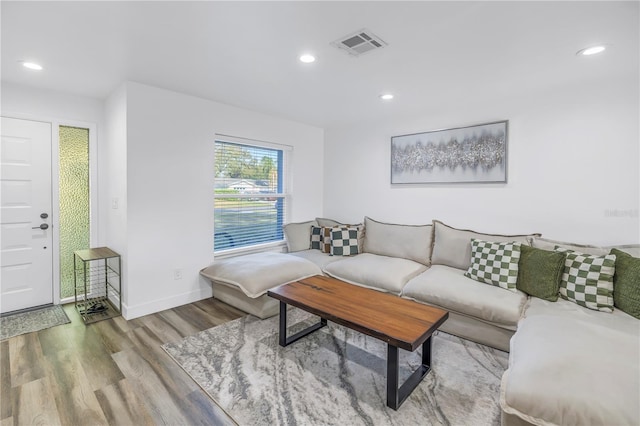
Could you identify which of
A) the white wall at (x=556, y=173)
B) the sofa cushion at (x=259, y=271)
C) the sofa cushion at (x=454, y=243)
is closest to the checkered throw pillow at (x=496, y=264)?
the sofa cushion at (x=454, y=243)

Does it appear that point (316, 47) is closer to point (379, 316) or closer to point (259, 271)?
point (379, 316)

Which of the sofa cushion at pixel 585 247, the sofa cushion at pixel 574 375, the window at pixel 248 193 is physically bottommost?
the sofa cushion at pixel 574 375

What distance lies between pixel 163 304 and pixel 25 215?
1.67 meters

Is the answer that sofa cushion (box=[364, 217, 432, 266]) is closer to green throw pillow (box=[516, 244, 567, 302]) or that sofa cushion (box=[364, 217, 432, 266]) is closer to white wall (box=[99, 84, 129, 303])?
green throw pillow (box=[516, 244, 567, 302])

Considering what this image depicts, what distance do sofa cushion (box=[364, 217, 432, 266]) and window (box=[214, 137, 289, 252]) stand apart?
4.55 feet

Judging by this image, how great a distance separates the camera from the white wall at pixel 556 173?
8.81 feet

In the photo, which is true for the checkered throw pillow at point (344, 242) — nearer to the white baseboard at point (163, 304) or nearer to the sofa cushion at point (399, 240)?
the sofa cushion at point (399, 240)

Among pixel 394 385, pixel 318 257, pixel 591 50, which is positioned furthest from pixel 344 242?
pixel 591 50

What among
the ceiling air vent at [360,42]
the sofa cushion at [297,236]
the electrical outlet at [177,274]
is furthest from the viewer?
the sofa cushion at [297,236]

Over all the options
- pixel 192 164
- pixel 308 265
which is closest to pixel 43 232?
pixel 192 164

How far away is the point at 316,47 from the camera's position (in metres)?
2.19

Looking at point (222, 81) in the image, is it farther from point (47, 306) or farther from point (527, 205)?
point (527, 205)

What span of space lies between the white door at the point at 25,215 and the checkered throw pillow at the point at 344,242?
3.21m

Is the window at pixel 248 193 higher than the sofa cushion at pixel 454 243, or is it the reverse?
the window at pixel 248 193
